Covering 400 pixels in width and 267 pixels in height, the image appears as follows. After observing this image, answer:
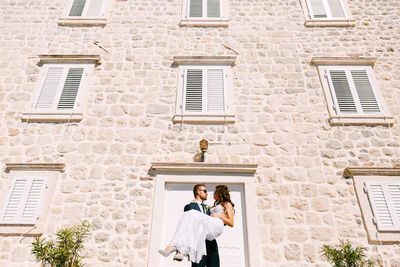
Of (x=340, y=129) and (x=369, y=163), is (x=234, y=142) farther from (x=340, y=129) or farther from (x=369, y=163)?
(x=369, y=163)

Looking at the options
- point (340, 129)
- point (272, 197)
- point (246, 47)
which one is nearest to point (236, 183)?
point (272, 197)

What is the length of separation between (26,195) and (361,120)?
8.42m

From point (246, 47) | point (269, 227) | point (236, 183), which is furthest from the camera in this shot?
point (246, 47)

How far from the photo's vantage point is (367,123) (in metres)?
Result: 7.52

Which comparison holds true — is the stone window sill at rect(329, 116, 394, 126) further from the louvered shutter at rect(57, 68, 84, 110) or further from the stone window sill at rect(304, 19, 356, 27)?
the louvered shutter at rect(57, 68, 84, 110)

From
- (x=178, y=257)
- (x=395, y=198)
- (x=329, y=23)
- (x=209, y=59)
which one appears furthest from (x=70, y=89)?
(x=395, y=198)

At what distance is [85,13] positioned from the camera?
9703 millimetres

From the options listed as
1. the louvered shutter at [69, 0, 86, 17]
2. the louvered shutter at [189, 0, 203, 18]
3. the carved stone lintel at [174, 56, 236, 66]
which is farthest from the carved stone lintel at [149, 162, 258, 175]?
the louvered shutter at [69, 0, 86, 17]

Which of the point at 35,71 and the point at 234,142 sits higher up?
the point at 35,71

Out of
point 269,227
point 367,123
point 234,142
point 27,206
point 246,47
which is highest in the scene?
point 246,47

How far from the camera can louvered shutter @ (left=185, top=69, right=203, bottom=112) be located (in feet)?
25.8

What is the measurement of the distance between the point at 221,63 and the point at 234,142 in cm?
261

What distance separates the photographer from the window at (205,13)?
9.38 m

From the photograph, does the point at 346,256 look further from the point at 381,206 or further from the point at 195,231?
the point at 195,231
